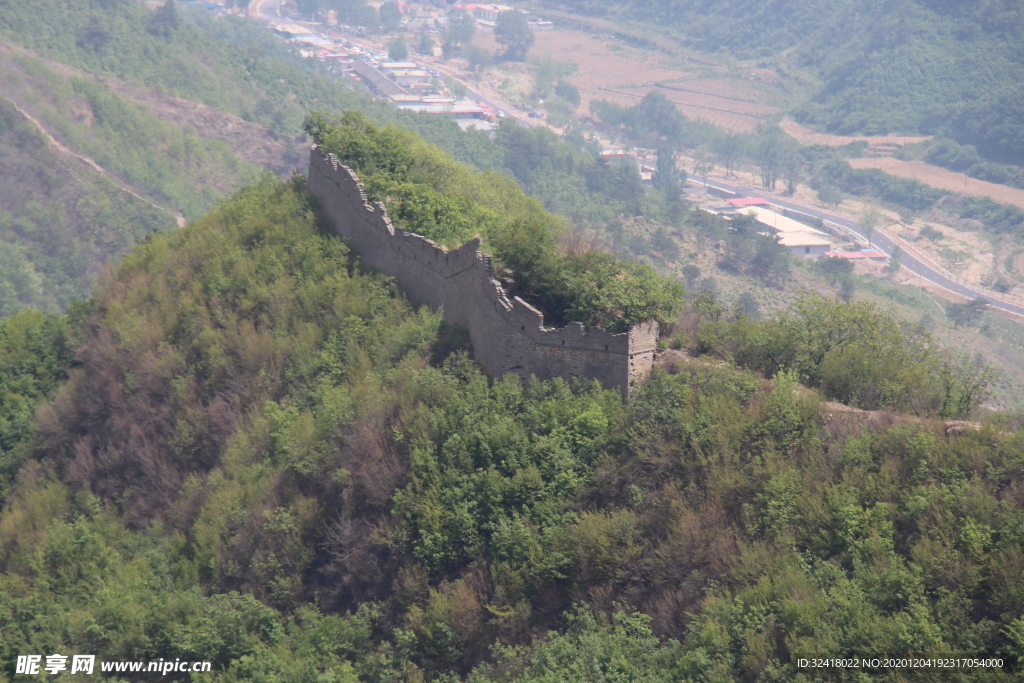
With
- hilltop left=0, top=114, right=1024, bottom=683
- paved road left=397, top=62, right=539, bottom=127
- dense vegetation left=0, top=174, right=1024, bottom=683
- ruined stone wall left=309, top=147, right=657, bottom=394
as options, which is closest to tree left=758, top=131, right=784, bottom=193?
paved road left=397, top=62, right=539, bottom=127

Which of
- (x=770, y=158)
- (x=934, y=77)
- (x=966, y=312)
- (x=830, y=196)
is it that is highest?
(x=934, y=77)

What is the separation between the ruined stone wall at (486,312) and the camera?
28031 millimetres

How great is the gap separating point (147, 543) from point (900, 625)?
79.3 feet

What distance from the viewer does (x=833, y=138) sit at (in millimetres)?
168125

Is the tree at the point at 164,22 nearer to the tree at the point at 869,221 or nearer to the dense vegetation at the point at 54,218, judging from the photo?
the dense vegetation at the point at 54,218

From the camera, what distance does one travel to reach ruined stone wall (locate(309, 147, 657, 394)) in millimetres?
28031

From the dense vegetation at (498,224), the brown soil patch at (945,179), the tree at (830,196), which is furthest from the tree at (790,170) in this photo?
the dense vegetation at (498,224)

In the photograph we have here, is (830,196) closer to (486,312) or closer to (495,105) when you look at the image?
(495,105)

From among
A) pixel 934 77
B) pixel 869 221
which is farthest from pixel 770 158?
pixel 869 221

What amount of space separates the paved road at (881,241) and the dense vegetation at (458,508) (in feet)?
293

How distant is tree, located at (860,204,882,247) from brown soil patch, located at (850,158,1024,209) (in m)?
11.5

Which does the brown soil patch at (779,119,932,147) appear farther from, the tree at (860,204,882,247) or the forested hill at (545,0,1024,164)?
the tree at (860,204,882,247)

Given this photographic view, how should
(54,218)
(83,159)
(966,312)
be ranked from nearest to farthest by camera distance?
(966,312), (54,218), (83,159)

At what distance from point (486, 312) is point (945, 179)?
417 ft
